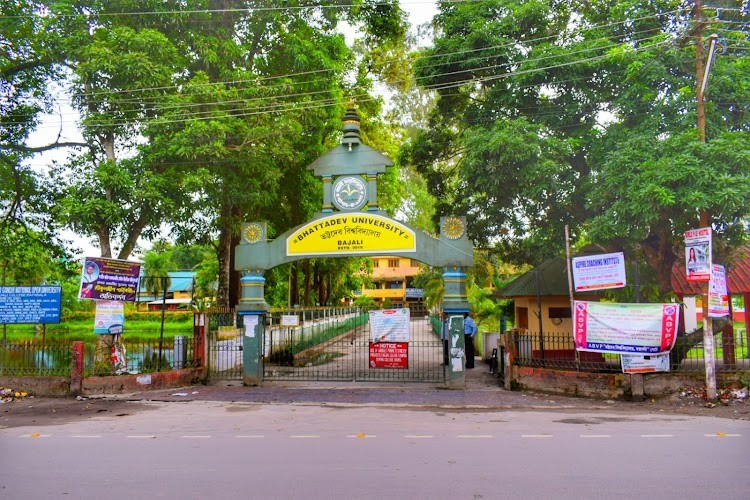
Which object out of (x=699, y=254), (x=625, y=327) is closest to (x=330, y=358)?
(x=625, y=327)

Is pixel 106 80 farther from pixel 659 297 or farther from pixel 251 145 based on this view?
pixel 659 297

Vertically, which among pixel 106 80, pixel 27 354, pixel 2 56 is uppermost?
pixel 2 56

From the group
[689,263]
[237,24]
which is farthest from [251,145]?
[689,263]

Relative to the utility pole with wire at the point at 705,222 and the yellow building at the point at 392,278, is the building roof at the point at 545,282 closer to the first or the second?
the utility pole with wire at the point at 705,222

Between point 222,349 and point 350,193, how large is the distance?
235 inches

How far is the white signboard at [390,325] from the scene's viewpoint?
15.1 metres

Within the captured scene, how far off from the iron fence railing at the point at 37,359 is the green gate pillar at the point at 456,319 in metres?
9.28

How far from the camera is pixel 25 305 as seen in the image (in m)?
14.6

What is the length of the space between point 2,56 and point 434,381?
17403 millimetres

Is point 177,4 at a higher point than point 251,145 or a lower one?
higher

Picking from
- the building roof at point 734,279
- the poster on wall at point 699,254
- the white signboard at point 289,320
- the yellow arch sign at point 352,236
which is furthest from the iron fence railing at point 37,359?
the building roof at point 734,279

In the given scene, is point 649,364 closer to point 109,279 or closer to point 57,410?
point 57,410

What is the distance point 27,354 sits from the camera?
14156 mm

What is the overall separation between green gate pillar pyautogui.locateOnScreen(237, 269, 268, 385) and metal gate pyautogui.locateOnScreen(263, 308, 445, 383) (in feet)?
1.46
